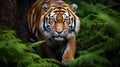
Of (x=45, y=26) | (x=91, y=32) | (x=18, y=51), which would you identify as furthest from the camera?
(x=45, y=26)

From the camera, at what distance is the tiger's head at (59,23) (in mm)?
7840

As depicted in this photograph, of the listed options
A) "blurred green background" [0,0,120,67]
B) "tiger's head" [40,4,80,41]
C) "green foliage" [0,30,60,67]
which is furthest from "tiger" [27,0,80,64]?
"green foliage" [0,30,60,67]

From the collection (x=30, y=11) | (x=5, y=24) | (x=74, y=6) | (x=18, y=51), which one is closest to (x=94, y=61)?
(x=18, y=51)

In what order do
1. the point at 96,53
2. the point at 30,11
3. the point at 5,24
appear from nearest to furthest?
the point at 96,53 → the point at 5,24 → the point at 30,11

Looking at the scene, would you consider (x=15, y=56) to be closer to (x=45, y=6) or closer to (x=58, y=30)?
(x=58, y=30)

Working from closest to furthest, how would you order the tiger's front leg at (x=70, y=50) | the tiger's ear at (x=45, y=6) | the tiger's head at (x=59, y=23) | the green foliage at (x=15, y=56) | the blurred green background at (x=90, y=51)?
the blurred green background at (x=90, y=51) → the green foliage at (x=15, y=56) → the tiger's head at (x=59, y=23) → the tiger's front leg at (x=70, y=50) → the tiger's ear at (x=45, y=6)

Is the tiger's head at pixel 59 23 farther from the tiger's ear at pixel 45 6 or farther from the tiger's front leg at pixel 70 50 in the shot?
the tiger's front leg at pixel 70 50

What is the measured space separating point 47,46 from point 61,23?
0.67 meters

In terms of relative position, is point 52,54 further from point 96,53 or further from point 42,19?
point 96,53

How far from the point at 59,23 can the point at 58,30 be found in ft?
0.61

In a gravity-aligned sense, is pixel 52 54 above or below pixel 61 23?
below

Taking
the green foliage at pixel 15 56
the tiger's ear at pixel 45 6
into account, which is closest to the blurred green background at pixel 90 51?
the green foliage at pixel 15 56

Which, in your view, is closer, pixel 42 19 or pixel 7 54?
pixel 7 54

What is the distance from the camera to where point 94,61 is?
5.96 m
